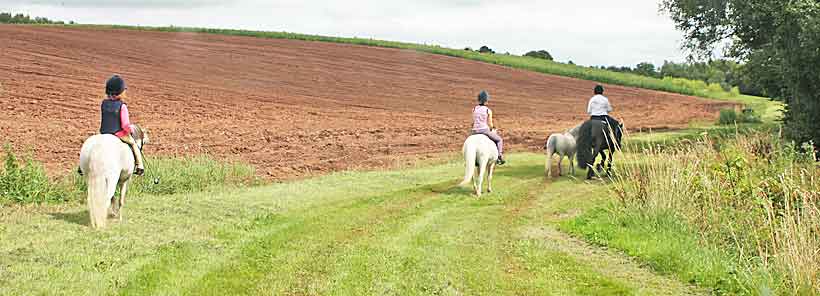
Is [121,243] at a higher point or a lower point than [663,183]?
lower

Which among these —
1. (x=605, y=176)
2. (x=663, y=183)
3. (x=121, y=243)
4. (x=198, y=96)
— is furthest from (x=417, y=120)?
(x=121, y=243)

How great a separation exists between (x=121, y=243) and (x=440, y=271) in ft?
13.7

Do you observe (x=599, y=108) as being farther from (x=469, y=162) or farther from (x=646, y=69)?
(x=646, y=69)

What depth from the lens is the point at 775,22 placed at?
67.5ft

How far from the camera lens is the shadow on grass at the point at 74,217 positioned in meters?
11.4

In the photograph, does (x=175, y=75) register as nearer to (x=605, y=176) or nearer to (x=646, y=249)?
(x=605, y=176)

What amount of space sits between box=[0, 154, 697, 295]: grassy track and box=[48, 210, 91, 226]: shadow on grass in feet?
0.10

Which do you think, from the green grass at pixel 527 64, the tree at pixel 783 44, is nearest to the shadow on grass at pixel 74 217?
the tree at pixel 783 44

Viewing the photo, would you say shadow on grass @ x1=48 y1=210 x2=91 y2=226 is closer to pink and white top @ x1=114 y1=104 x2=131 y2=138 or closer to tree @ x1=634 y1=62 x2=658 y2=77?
pink and white top @ x1=114 y1=104 x2=131 y2=138

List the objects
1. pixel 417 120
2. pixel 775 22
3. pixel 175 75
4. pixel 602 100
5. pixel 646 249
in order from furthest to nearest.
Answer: pixel 175 75 → pixel 417 120 → pixel 775 22 → pixel 602 100 → pixel 646 249

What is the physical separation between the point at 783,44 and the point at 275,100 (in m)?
20.9

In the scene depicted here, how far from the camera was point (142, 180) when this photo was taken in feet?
50.2

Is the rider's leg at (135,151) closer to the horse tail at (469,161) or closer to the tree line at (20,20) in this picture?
the horse tail at (469,161)

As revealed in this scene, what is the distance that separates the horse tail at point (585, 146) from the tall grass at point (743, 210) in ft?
13.0
